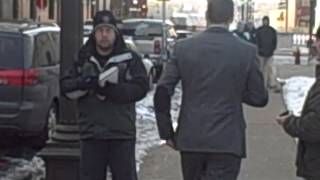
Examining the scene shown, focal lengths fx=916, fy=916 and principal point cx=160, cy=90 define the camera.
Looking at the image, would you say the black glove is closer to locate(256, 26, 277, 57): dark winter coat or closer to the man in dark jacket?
the man in dark jacket

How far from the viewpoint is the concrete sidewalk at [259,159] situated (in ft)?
33.0

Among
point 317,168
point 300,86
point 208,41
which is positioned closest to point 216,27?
point 208,41

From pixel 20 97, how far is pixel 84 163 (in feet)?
16.0

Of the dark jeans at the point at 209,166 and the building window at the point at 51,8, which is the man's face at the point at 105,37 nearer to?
the dark jeans at the point at 209,166

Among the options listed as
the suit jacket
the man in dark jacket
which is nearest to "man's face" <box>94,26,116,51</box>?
the man in dark jacket

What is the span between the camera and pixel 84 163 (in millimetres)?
6672

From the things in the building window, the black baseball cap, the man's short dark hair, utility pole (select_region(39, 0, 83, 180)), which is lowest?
the building window

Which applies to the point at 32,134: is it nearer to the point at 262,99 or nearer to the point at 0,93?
the point at 0,93

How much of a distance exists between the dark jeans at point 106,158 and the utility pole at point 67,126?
1272 mm

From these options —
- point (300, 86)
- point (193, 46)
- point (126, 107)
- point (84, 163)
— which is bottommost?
point (300, 86)

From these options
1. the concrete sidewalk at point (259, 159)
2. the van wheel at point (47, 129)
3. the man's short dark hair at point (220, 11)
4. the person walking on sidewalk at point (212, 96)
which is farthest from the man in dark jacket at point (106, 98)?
the van wheel at point (47, 129)

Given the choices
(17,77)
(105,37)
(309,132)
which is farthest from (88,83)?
(17,77)

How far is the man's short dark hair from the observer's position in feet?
19.0

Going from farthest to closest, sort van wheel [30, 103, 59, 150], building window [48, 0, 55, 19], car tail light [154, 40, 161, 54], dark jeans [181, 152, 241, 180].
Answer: building window [48, 0, 55, 19] < car tail light [154, 40, 161, 54] < van wheel [30, 103, 59, 150] < dark jeans [181, 152, 241, 180]
